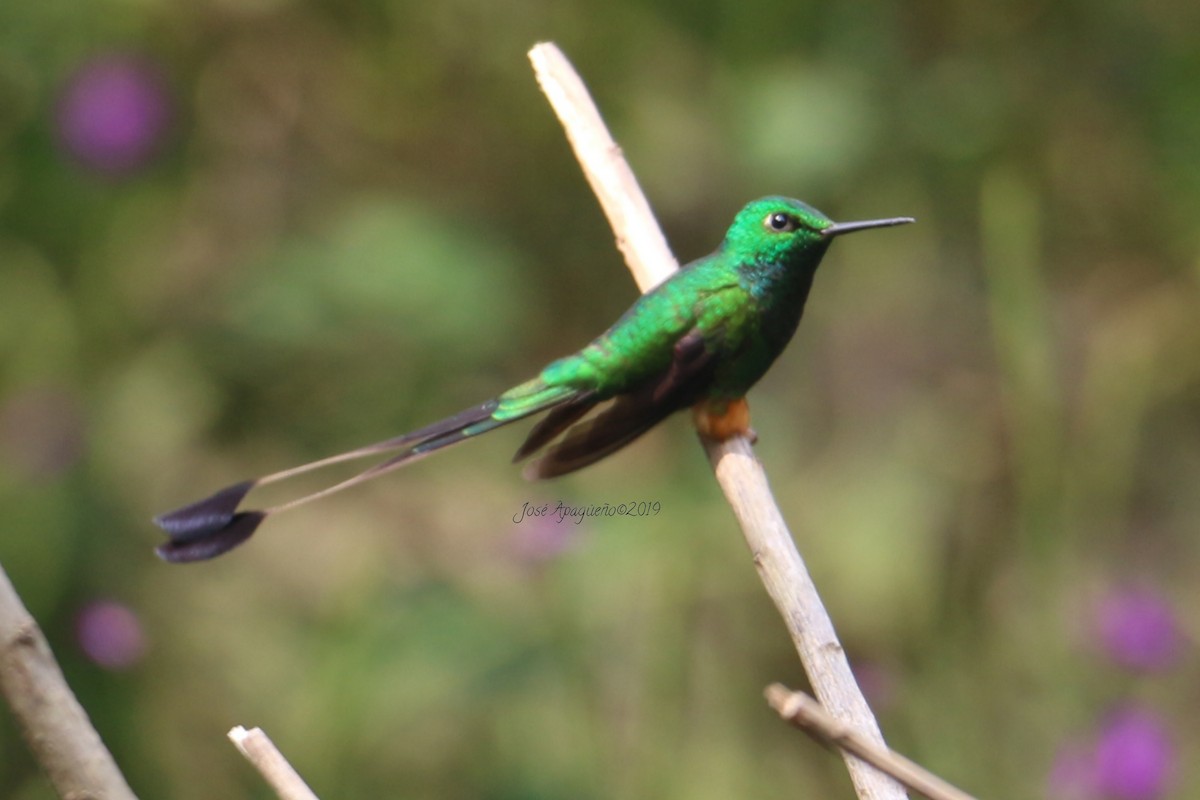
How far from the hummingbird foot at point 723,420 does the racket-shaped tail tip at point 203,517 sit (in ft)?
2.04

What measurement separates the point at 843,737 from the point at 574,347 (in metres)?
2.97

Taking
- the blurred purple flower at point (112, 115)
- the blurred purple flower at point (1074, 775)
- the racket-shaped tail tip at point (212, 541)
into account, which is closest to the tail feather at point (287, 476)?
the racket-shaped tail tip at point (212, 541)

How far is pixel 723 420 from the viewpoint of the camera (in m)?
1.83

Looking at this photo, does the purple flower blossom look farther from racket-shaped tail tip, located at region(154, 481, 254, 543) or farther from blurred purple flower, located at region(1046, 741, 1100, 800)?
racket-shaped tail tip, located at region(154, 481, 254, 543)

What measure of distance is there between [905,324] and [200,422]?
1.82m

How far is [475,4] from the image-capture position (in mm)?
3678

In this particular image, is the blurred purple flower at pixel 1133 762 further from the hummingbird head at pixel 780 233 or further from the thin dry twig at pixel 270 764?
the thin dry twig at pixel 270 764

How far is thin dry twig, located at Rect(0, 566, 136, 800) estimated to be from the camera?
0.84 meters

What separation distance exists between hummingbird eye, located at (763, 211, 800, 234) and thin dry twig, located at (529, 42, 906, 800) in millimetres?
249

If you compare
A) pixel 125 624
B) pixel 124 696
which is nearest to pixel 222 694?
pixel 124 696

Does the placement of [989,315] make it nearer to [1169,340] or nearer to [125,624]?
[1169,340]

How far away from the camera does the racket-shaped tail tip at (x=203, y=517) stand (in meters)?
1.39

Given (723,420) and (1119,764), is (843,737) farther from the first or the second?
(1119,764)

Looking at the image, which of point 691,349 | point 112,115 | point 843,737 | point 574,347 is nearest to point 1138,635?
point 691,349
